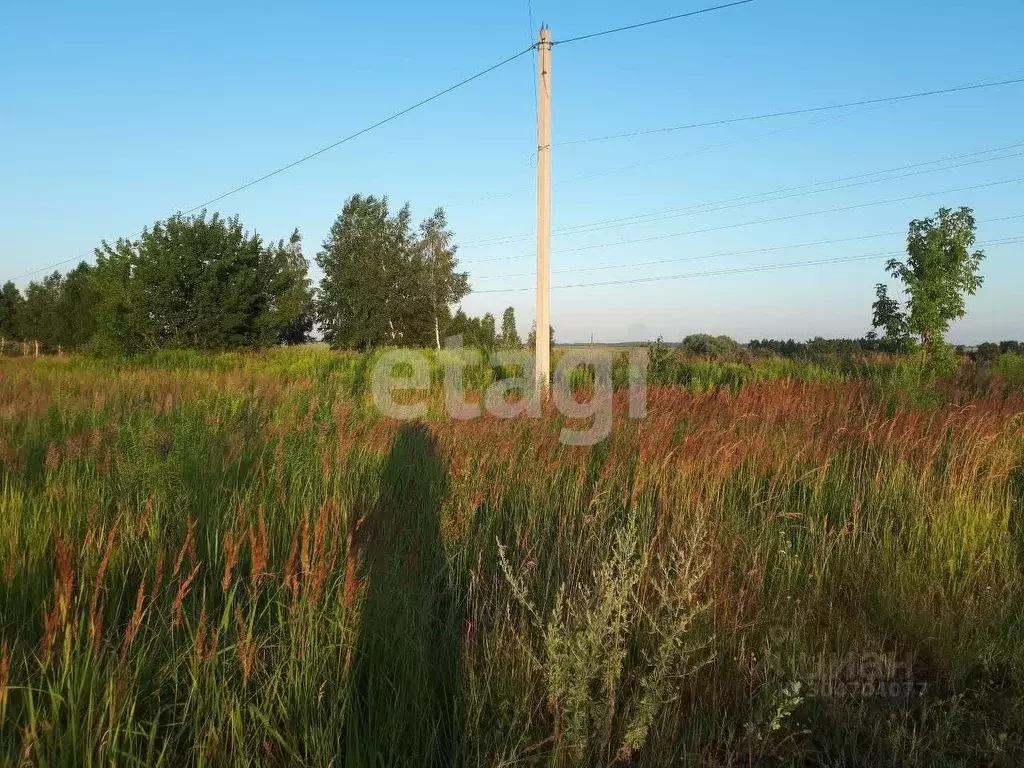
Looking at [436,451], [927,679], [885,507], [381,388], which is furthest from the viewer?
[381,388]

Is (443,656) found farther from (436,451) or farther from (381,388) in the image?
(381,388)

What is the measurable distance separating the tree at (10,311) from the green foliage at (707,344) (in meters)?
45.1

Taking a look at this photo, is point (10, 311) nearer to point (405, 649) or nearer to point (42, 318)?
point (42, 318)

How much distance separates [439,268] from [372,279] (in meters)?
4.96

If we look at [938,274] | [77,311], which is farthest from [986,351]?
[77,311]

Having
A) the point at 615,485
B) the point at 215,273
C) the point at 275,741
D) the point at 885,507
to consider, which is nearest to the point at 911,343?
the point at 885,507

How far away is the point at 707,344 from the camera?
26.2 metres

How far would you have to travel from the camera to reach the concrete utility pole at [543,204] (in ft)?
33.4

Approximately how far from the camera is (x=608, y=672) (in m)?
1.95

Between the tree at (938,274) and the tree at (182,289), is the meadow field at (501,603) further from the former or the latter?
the tree at (182,289)

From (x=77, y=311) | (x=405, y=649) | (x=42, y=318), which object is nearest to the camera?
(x=405, y=649)

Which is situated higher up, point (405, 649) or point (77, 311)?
point (77, 311)

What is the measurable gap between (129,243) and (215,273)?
4195 mm

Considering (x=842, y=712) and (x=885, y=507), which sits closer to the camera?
(x=842, y=712)
